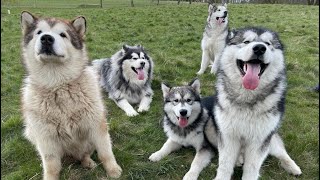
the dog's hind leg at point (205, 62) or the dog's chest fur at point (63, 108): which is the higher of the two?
the dog's chest fur at point (63, 108)

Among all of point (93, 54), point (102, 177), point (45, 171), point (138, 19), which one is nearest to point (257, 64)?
point (102, 177)

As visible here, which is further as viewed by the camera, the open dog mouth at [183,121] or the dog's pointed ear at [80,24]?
the open dog mouth at [183,121]

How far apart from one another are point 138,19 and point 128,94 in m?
10.3

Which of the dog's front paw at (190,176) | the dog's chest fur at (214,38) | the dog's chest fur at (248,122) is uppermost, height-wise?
the dog's chest fur at (214,38)

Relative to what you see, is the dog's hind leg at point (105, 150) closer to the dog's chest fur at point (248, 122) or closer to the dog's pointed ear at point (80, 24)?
the dog's pointed ear at point (80, 24)

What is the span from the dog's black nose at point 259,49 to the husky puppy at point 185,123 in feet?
→ 4.70

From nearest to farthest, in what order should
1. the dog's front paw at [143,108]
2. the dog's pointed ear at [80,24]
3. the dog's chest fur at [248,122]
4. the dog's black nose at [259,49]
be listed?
the dog's black nose at [259,49] → the dog's chest fur at [248,122] → the dog's pointed ear at [80,24] → the dog's front paw at [143,108]

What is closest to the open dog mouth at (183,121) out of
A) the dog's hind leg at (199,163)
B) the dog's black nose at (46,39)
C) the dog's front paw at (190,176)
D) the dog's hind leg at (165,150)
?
the dog's hind leg at (165,150)

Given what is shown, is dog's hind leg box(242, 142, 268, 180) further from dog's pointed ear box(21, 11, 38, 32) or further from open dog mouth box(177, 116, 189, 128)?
dog's pointed ear box(21, 11, 38, 32)

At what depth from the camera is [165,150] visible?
175 inches

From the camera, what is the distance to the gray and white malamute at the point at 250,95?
3.34 m

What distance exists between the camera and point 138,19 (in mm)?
16234

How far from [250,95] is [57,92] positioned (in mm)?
2087

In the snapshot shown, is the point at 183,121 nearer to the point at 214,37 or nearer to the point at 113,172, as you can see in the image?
the point at 113,172
